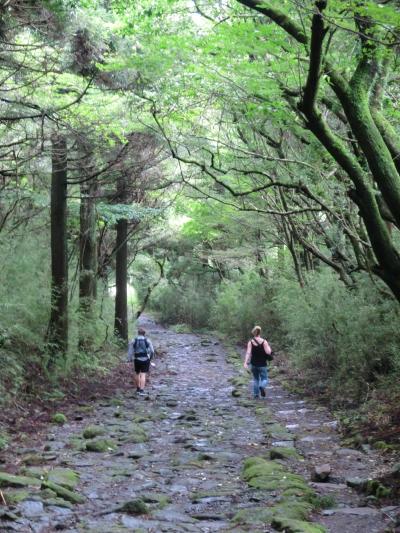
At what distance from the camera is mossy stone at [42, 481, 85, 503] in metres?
6.65

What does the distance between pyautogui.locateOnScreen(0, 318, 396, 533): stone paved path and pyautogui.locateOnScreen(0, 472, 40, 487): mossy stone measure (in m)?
0.21

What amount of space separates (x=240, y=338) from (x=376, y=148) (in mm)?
24186

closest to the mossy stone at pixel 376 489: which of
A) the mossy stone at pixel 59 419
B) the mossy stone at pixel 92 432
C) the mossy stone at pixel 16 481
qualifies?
the mossy stone at pixel 16 481

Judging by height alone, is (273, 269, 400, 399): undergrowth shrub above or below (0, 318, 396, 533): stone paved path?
above

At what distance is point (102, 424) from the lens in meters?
11.3

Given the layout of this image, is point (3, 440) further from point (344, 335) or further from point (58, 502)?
point (344, 335)

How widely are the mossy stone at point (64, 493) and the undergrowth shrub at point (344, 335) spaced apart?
6342 mm

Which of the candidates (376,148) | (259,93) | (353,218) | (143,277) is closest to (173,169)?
(353,218)

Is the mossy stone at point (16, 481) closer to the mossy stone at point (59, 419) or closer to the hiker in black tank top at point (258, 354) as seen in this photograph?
the mossy stone at point (59, 419)

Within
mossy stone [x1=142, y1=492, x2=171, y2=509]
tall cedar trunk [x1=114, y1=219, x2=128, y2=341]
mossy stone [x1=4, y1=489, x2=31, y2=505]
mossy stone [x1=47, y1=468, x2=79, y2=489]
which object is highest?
tall cedar trunk [x1=114, y1=219, x2=128, y2=341]

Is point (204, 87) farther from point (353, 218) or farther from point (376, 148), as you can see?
point (376, 148)

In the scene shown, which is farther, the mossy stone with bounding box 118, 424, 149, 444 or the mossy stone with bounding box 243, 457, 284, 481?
the mossy stone with bounding box 118, 424, 149, 444

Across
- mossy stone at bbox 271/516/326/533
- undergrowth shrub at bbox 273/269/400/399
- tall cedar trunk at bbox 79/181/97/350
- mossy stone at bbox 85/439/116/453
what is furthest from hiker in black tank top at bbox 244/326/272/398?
mossy stone at bbox 271/516/326/533

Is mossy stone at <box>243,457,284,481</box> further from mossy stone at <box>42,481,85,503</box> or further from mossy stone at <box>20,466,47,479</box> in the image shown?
mossy stone at <box>20,466,47,479</box>
